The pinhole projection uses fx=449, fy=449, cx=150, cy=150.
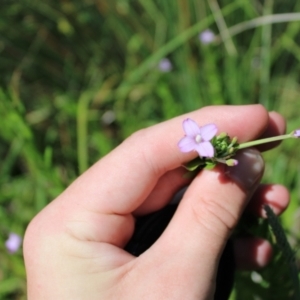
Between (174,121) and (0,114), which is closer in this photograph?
(174,121)

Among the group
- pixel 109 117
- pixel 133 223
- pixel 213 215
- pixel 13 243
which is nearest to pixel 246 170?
pixel 213 215

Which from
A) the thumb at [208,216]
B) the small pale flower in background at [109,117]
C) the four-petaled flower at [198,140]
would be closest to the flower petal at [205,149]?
the four-petaled flower at [198,140]

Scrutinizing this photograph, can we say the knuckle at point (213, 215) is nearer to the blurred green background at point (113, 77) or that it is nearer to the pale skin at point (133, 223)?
the pale skin at point (133, 223)

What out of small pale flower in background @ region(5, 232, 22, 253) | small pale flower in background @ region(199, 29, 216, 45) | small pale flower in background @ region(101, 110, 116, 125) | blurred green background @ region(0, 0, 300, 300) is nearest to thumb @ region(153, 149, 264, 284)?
blurred green background @ region(0, 0, 300, 300)

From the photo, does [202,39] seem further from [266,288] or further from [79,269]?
[79,269]

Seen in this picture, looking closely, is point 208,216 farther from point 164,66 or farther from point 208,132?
point 164,66

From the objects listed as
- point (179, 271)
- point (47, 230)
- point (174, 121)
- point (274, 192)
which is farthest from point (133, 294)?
point (274, 192)
